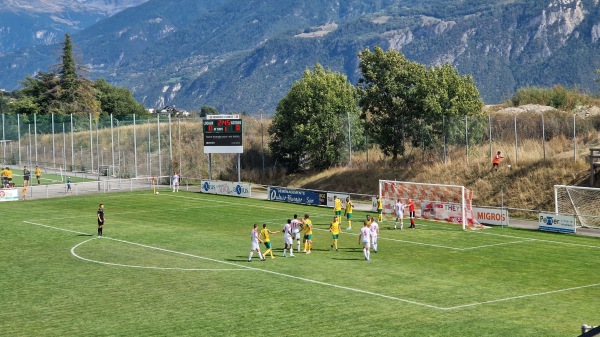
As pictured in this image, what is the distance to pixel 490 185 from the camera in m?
67.6

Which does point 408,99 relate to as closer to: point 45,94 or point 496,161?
point 496,161

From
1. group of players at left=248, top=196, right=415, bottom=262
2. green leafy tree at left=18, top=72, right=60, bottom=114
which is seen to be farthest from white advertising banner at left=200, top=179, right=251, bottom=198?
green leafy tree at left=18, top=72, right=60, bottom=114

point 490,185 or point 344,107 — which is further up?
point 344,107

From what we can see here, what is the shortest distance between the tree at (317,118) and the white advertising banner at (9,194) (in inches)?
1056

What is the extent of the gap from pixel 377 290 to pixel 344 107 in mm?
53381

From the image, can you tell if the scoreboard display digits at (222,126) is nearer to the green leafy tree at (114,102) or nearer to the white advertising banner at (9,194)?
the white advertising banner at (9,194)

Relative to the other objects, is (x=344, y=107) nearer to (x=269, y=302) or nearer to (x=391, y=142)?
(x=391, y=142)

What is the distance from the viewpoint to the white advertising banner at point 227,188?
7700 cm

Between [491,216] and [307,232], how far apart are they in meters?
16.5

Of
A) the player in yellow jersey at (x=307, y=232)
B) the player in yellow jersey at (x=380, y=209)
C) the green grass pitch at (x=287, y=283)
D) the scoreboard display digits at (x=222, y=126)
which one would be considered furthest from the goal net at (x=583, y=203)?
the scoreboard display digits at (x=222, y=126)

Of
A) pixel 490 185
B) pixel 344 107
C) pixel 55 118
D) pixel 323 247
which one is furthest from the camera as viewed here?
pixel 55 118

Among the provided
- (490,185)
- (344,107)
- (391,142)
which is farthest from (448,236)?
(344,107)

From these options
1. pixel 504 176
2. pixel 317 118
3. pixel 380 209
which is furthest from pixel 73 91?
pixel 380 209

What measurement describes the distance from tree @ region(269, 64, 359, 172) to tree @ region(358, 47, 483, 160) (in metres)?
2.76
